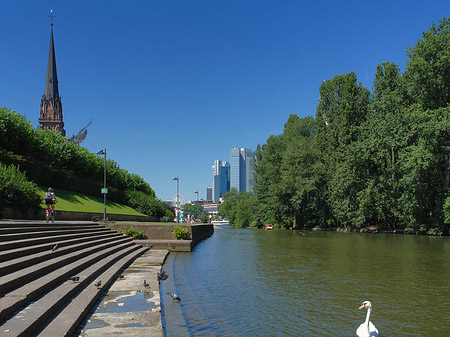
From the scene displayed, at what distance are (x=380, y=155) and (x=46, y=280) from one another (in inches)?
1654

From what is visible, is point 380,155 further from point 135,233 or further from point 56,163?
point 56,163

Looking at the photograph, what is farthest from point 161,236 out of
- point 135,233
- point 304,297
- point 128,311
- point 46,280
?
point 128,311

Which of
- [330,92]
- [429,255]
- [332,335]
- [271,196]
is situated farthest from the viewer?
[271,196]

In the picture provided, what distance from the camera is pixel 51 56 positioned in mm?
126312

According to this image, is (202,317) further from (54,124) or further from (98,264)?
(54,124)

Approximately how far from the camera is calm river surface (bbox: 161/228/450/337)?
8375 mm

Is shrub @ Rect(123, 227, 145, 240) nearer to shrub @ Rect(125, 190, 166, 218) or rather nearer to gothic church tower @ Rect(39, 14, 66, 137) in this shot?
shrub @ Rect(125, 190, 166, 218)

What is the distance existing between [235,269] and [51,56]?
427ft

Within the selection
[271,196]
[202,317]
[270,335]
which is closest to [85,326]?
[202,317]

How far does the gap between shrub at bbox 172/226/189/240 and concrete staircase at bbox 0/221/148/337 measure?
29.5ft

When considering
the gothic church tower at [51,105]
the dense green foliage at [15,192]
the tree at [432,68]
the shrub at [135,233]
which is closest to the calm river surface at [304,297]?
the shrub at [135,233]

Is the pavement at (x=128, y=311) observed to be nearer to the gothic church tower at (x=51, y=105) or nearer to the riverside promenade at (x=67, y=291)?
the riverside promenade at (x=67, y=291)

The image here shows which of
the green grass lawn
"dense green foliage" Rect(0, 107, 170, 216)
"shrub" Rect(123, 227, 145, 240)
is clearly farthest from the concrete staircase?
the green grass lawn

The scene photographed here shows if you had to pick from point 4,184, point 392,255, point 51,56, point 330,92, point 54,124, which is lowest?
point 392,255
